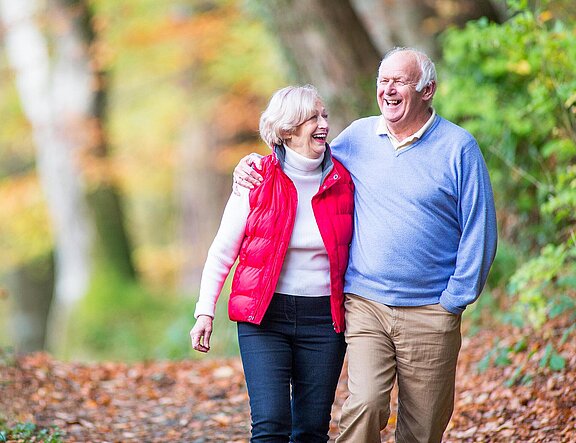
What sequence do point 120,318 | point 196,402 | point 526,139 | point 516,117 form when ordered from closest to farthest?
point 196,402, point 516,117, point 526,139, point 120,318

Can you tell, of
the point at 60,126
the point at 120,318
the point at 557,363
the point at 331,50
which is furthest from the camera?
the point at 60,126

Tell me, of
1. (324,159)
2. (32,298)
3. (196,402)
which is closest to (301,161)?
(324,159)

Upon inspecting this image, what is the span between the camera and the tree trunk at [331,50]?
9.20 metres

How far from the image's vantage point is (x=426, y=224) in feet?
12.5

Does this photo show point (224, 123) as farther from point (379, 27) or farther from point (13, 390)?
point (13, 390)

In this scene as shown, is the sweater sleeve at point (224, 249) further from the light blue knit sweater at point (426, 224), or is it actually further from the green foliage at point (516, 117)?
the green foliage at point (516, 117)

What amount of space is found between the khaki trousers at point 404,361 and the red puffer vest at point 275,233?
0.51 feet

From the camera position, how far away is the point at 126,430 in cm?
574

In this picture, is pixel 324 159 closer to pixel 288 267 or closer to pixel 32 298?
pixel 288 267

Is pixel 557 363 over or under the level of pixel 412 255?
under

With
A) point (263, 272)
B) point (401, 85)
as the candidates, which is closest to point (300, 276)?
point (263, 272)

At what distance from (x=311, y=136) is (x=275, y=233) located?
1.46 ft

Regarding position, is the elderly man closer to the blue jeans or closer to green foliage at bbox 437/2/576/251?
the blue jeans

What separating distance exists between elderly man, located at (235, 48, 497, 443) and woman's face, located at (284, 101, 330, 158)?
23 centimetres
